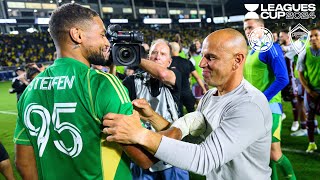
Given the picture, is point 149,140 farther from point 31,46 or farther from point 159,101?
point 31,46

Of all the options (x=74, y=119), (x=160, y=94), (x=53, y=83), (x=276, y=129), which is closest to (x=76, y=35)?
(x=53, y=83)

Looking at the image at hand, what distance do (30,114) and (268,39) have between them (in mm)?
2693

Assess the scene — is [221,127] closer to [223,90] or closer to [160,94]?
[223,90]

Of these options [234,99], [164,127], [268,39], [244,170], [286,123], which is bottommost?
[286,123]

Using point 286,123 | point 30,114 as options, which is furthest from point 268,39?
point 286,123

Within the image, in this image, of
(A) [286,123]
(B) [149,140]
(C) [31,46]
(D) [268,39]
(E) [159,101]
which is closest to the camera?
(B) [149,140]

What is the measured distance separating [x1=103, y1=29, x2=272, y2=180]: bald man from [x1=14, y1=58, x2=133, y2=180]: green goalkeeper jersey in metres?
0.15

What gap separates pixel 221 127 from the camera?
58.7 inches

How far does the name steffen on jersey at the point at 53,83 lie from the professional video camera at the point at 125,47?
0.31 metres

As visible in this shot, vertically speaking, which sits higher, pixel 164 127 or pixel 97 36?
pixel 97 36

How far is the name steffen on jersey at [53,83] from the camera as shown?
1.50 metres

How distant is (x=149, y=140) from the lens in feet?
4.43

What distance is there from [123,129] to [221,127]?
1.55 feet

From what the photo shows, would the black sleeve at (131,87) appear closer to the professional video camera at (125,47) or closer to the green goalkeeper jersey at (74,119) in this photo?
the professional video camera at (125,47)
